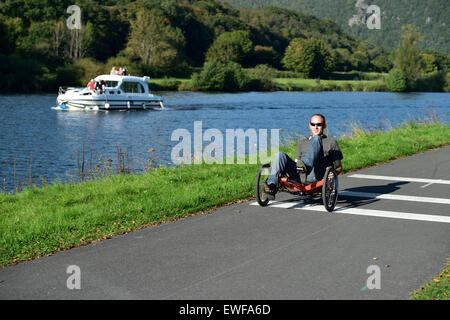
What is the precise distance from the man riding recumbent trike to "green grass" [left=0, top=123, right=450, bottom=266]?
3.76 feet

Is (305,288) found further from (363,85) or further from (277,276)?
(363,85)

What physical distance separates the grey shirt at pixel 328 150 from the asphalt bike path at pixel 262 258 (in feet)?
2.66

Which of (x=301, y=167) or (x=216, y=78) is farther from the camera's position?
(x=216, y=78)

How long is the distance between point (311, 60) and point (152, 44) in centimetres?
4950

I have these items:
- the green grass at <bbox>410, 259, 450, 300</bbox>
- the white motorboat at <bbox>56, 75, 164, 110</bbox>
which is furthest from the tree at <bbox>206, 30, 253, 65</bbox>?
the green grass at <bbox>410, 259, 450, 300</bbox>

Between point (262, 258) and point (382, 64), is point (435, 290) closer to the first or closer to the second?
point (262, 258)

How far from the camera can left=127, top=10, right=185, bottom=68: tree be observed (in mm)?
89500

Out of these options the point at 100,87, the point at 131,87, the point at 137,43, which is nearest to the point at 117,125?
the point at 100,87

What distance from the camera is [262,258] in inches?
245

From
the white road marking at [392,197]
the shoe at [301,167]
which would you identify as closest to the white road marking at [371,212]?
the shoe at [301,167]

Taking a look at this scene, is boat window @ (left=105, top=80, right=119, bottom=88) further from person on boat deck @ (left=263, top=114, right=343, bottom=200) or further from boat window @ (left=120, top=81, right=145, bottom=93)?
person on boat deck @ (left=263, top=114, right=343, bottom=200)

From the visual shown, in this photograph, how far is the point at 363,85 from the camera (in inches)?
3925
